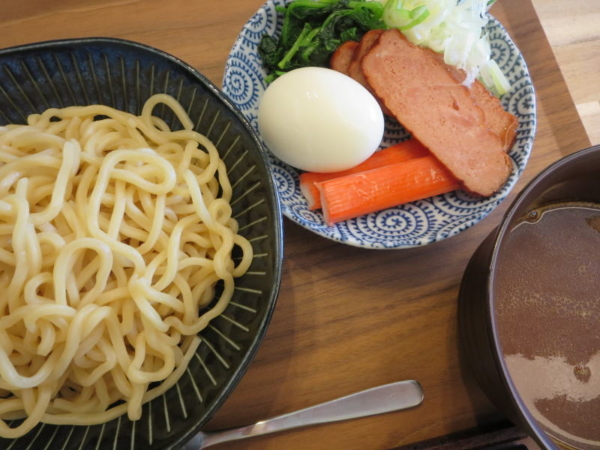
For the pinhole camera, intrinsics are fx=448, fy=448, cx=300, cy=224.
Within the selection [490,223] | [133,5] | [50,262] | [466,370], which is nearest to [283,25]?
[133,5]

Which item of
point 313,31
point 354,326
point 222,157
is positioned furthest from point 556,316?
point 313,31

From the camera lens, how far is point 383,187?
4.00ft

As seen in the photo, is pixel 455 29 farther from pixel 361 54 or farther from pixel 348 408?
pixel 348 408

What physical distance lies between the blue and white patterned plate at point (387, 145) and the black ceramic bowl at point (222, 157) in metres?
0.22

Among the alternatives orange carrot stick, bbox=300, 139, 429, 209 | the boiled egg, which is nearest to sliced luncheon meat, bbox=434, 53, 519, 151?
orange carrot stick, bbox=300, 139, 429, 209

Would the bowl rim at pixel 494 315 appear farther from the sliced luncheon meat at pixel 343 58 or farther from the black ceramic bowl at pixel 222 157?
the sliced luncheon meat at pixel 343 58

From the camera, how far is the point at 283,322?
1.10 metres

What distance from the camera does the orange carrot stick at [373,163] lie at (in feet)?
4.05

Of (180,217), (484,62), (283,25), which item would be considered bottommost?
(484,62)

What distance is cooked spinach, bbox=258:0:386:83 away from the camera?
137 cm

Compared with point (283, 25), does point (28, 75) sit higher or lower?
higher

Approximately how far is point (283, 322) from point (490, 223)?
640 mm

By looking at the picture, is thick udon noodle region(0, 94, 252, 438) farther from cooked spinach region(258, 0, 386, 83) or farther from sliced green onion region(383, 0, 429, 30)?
sliced green onion region(383, 0, 429, 30)

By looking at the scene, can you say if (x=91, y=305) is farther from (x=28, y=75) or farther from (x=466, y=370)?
(x=466, y=370)
